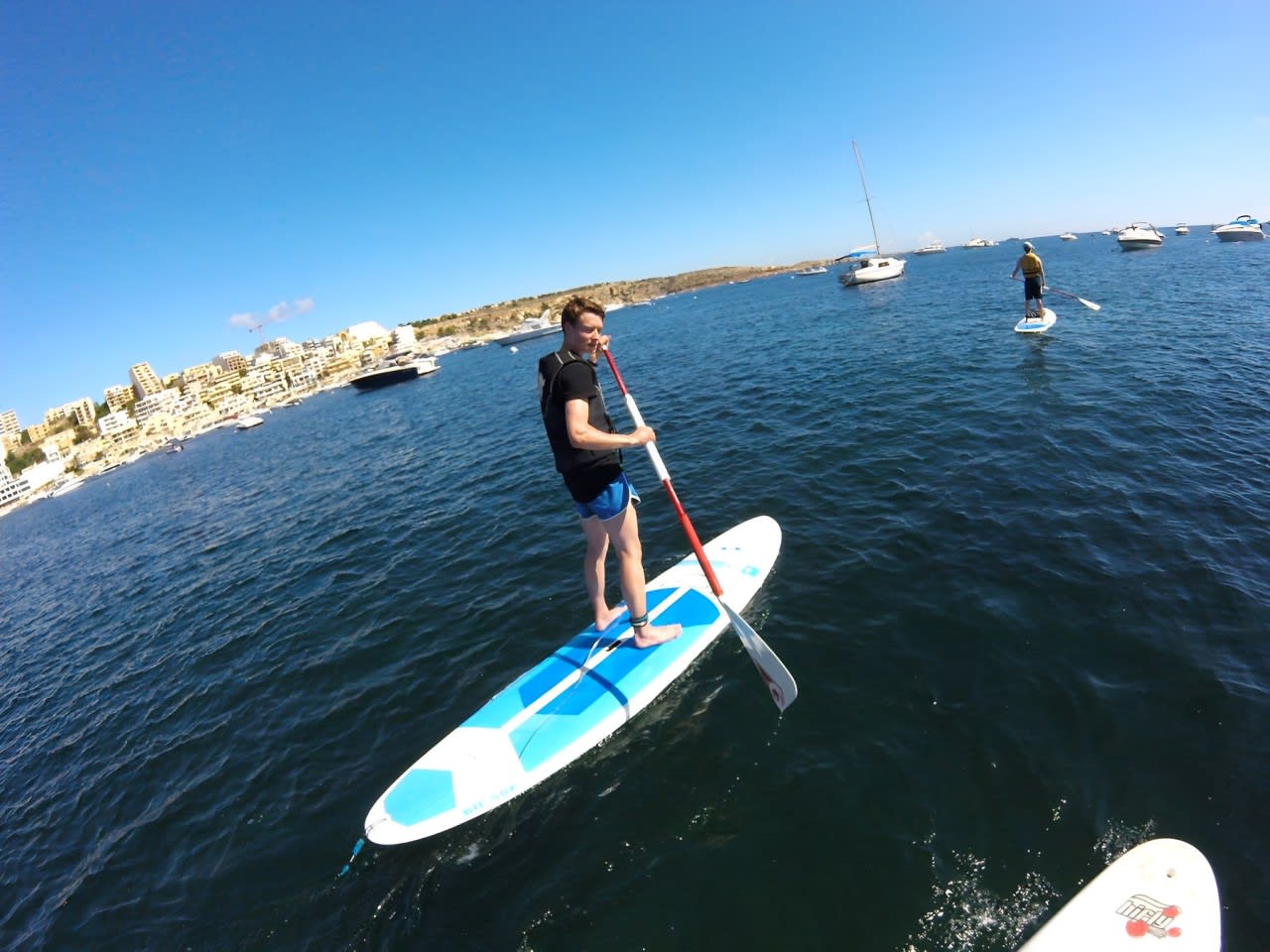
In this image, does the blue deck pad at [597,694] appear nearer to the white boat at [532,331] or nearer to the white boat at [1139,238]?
the white boat at [1139,238]

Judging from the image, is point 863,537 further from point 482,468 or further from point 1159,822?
point 482,468

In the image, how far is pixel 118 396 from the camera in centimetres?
16162

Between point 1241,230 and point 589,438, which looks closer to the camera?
point 589,438

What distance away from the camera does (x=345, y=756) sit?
627 cm

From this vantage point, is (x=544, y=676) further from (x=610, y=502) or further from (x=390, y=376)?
(x=390, y=376)

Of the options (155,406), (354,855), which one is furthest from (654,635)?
(155,406)

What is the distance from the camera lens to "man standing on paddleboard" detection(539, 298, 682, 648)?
472 cm

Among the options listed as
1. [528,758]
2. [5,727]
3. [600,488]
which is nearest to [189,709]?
[5,727]

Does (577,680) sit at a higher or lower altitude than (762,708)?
higher

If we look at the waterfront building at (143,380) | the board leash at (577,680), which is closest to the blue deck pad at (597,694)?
the board leash at (577,680)

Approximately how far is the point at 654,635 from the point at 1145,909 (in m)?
4.36

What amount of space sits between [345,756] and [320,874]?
1.54 metres

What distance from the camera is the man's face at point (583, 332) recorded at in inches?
196

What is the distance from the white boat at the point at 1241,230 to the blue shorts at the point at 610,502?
9344cm
